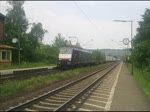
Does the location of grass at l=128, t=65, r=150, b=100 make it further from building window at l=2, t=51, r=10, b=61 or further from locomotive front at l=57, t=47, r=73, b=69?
building window at l=2, t=51, r=10, b=61

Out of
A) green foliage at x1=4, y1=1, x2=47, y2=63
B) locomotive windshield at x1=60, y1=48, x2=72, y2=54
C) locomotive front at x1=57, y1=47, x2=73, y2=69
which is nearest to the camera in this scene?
locomotive front at x1=57, y1=47, x2=73, y2=69

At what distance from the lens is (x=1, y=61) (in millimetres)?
51781

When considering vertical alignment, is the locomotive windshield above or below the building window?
above

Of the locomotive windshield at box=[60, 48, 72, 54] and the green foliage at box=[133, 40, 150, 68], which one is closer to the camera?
the green foliage at box=[133, 40, 150, 68]

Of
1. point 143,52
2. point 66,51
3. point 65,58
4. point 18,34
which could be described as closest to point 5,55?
point 18,34

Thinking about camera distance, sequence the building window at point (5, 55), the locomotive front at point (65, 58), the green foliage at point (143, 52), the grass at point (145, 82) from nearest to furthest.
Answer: the grass at point (145, 82), the green foliage at point (143, 52), the locomotive front at point (65, 58), the building window at point (5, 55)

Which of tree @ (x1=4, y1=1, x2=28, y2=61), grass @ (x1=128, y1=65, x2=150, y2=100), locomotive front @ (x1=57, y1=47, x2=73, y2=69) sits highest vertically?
tree @ (x1=4, y1=1, x2=28, y2=61)

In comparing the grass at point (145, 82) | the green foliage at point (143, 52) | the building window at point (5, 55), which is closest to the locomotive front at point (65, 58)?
the green foliage at point (143, 52)

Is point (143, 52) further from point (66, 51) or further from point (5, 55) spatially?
point (5, 55)

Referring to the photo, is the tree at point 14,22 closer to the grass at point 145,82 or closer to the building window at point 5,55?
the building window at point 5,55

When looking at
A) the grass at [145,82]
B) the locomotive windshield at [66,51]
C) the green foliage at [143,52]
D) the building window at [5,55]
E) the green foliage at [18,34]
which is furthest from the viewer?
the green foliage at [18,34]

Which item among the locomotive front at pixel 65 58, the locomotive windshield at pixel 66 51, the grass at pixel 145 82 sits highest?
the locomotive windshield at pixel 66 51

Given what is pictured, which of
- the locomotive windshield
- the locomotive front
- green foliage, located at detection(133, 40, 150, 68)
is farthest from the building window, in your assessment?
green foliage, located at detection(133, 40, 150, 68)

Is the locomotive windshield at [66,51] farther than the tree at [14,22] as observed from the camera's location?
No
